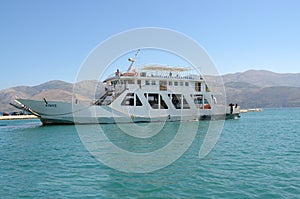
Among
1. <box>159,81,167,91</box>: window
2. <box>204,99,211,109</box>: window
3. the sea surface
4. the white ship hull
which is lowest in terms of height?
the sea surface

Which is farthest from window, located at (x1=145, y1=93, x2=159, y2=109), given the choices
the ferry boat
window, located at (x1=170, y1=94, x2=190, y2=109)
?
window, located at (x1=170, y1=94, x2=190, y2=109)

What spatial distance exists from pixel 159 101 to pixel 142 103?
255cm

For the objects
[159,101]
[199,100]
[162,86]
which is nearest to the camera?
[159,101]

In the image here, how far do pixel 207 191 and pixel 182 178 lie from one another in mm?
1348

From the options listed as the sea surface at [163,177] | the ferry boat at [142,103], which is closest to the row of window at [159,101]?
the ferry boat at [142,103]

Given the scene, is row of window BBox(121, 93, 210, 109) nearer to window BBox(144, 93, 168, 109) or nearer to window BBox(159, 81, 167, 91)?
window BBox(144, 93, 168, 109)

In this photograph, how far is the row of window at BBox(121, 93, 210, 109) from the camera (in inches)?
1195

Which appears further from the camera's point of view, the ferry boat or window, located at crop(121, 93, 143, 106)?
window, located at crop(121, 93, 143, 106)

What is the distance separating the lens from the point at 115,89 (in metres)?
30.9

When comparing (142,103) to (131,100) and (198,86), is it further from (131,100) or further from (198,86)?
(198,86)

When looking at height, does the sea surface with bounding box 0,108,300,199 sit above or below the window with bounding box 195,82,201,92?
below

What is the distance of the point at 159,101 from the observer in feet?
105

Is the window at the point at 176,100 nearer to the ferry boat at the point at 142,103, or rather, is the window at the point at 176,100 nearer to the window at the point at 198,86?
the ferry boat at the point at 142,103

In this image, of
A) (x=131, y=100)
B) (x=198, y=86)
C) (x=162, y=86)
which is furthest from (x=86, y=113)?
(x=198, y=86)
